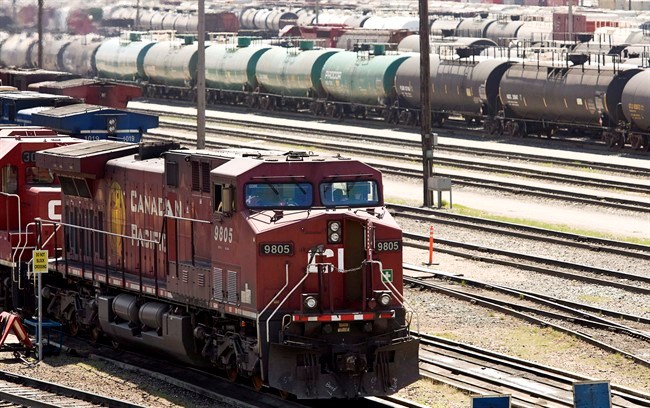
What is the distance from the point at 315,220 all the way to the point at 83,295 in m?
6.73

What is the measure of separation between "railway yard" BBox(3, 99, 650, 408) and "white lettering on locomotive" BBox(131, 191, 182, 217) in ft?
8.23

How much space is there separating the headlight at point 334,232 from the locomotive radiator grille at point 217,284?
71.1 inches

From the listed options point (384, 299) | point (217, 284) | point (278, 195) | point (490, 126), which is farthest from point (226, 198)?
point (490, 126)

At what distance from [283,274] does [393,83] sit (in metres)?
45.1

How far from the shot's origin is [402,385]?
17234 mm

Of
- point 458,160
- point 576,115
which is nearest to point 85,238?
point 458,160

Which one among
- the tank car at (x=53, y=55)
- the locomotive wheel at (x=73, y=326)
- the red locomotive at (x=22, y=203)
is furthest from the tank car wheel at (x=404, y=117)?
the locomotive wheel at (x=73, y=326)

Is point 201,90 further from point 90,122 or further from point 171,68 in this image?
point 171,68

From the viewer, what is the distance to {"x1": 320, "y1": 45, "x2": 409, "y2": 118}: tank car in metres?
62.2

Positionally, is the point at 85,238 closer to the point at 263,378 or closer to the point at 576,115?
the point at 263,378

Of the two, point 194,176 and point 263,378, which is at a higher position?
point 194,176

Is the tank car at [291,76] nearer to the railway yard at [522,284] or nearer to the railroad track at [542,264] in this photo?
the railway yard at [522,284]

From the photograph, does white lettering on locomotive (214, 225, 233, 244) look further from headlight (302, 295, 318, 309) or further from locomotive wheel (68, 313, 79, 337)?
locomotive wheel (68, 313, 79, 337)

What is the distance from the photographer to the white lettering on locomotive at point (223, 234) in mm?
17766
